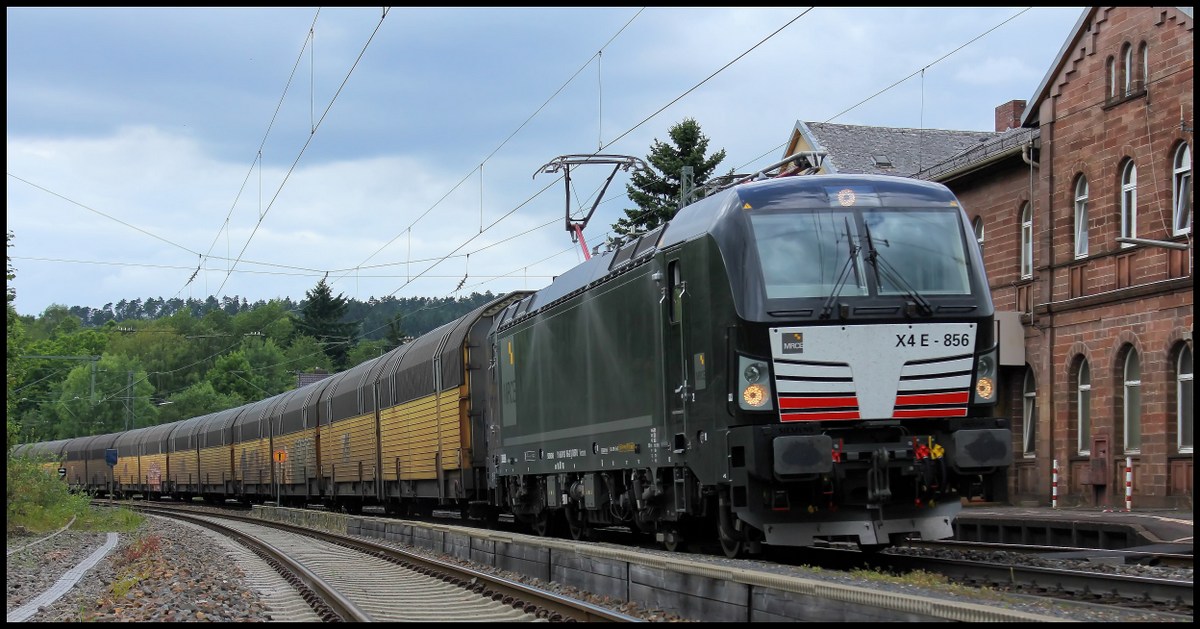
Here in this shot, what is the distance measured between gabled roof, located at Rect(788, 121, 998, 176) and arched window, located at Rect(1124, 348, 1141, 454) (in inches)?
448

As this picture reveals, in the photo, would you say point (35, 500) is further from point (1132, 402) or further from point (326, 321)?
point (326, 321)

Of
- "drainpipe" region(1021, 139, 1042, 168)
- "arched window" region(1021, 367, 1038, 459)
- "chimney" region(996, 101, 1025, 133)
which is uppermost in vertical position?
"chimney" region(996, 101, 1025, 133)

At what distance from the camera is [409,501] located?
105 feet

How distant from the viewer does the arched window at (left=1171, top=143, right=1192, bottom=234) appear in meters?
25.0

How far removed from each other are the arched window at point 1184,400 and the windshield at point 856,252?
549 inches

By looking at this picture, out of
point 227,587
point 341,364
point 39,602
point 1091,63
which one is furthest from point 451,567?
point 341,364

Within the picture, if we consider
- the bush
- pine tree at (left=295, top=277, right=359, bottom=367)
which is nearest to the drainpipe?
the bush

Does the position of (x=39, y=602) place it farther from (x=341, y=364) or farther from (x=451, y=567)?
(x=341, y=364)

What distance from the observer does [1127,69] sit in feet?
88.6

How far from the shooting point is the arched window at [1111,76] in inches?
1078

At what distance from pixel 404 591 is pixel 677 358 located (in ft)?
12.2

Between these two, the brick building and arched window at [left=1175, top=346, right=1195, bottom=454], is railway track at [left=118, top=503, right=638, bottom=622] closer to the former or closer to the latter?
the brick building

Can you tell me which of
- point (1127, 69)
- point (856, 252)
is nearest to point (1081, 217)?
point (1127, 69)

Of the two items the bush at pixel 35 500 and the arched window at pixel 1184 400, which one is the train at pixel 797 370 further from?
the bush at pixel 35 500
